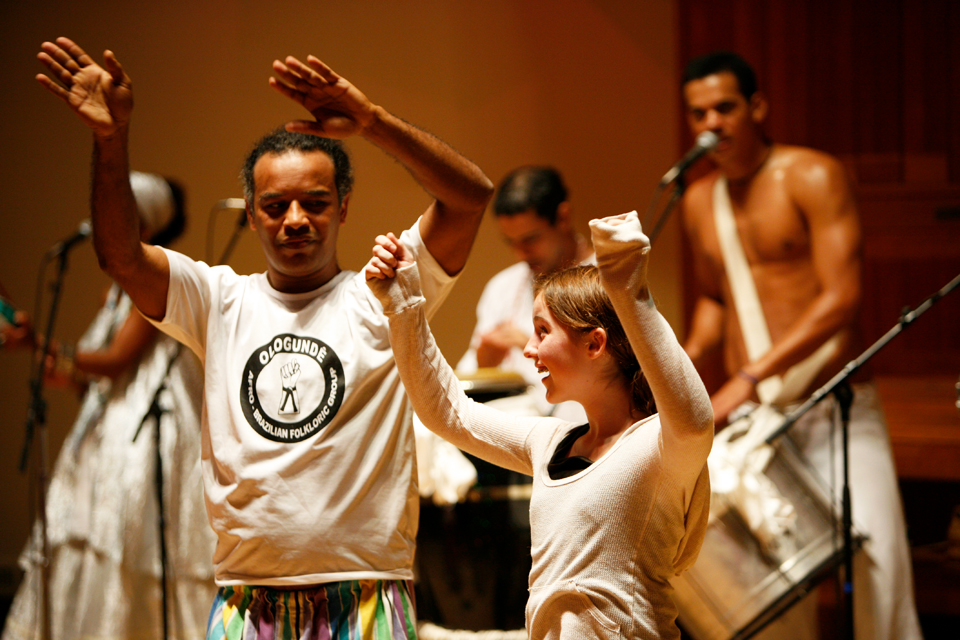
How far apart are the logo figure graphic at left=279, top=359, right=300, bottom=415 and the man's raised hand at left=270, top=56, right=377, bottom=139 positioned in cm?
41

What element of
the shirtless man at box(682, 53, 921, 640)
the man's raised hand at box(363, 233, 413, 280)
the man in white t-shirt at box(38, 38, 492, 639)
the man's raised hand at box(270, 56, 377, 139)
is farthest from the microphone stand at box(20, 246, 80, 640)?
the shirtless man at box(682, 53, 921, 640)

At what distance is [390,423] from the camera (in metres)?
1.59

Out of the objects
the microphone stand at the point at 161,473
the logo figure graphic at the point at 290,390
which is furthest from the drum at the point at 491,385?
the logo figure graphic at the point at 290,390

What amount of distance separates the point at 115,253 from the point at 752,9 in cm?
300

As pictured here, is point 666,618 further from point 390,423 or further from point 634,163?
point 634,163

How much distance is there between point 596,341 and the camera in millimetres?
1361

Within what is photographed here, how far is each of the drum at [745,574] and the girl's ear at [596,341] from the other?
1098 millimetres

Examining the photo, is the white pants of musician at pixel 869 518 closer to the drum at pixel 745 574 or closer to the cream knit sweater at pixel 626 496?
the drum at pixel 745 574

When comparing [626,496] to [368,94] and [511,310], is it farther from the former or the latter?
[368,94]

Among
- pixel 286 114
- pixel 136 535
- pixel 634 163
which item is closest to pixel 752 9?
pixel 634 163

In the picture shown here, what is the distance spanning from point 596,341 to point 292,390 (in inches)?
21.2

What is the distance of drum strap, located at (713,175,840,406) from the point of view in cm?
267

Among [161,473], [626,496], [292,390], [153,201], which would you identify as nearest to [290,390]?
[292,390]

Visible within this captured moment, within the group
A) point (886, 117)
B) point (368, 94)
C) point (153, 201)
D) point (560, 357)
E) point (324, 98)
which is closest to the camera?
point (560, 357)
